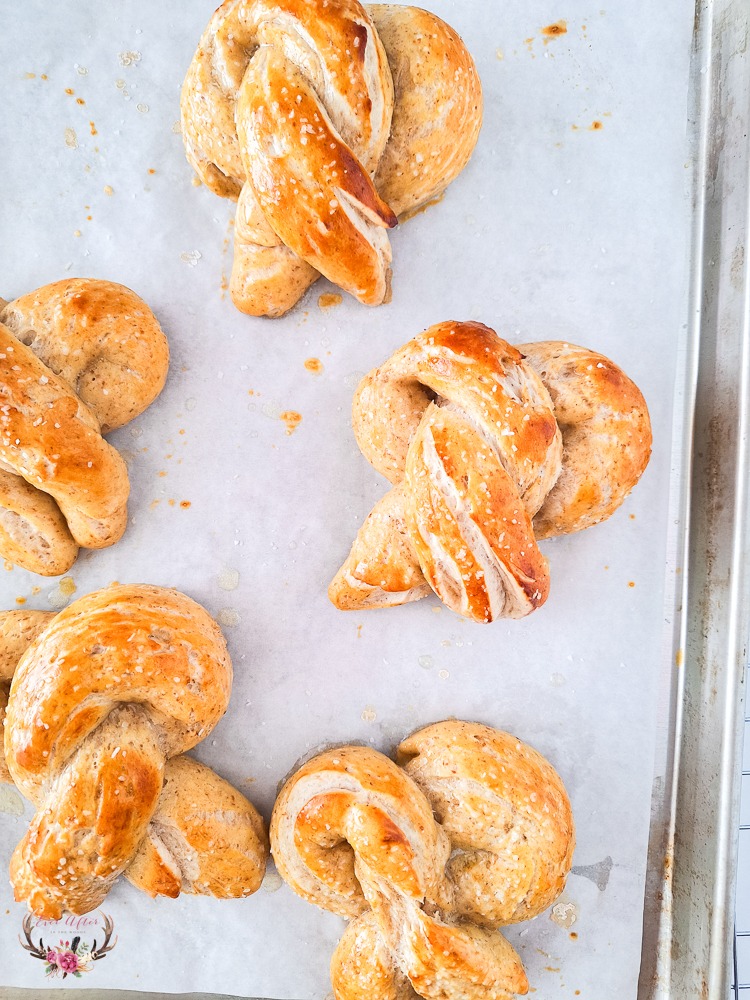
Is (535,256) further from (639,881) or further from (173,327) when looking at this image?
(639,881)

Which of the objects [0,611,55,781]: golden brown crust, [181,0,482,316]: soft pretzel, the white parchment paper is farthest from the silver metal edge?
[0,611,55,781]: golden brown crust

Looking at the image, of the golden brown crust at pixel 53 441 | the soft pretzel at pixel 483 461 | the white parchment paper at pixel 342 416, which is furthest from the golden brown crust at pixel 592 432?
the golden brown crust at pixel 53 441

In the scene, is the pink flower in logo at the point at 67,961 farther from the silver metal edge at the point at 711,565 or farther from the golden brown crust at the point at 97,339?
the silver metal edge at the point at 711,565

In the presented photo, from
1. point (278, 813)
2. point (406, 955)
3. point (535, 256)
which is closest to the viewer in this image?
point (406, 955)

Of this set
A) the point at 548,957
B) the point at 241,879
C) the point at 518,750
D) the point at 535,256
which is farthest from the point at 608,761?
the point at 535,256

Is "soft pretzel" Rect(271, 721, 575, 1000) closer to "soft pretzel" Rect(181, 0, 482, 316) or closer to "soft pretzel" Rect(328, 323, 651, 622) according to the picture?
"soft pretzel" Rect(328, 323, 651, 622)
